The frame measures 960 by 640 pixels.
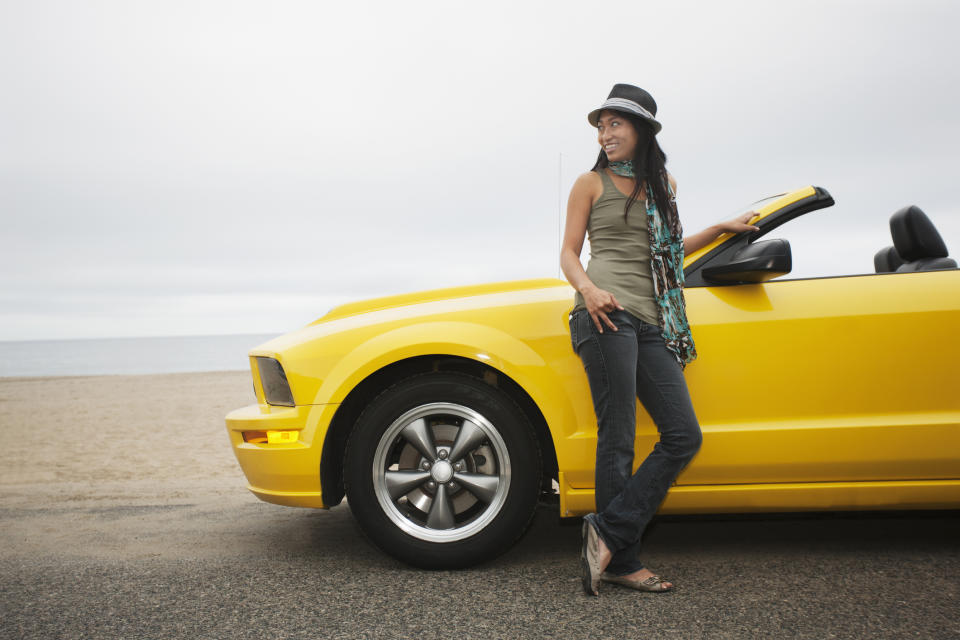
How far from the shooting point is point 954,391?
110 inches

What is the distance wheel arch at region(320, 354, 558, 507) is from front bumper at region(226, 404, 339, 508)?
0.04 m

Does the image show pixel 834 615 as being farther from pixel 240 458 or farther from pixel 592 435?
pixel 240 458

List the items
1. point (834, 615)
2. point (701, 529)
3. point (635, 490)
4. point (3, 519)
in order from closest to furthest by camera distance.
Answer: point (834, 615) < point (635, 490) < point (701, 529) < point (3, 519)

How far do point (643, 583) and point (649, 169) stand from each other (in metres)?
1.54

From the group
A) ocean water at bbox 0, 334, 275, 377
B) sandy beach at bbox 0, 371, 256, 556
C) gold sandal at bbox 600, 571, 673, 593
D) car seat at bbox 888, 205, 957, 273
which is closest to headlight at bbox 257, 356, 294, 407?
sandy beach at bbox 0, 371, 256, 556

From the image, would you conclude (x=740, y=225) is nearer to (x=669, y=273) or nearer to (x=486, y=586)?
(x=669, y=273)

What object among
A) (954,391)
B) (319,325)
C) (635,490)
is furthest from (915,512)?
(319,325)

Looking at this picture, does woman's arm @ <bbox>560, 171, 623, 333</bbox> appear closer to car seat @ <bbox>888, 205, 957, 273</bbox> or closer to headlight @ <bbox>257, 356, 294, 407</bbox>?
headlight @ <bbox>257, 356, 294, 407</bbox>

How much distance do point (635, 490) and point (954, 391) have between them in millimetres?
1361

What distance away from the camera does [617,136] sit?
8.62 ft

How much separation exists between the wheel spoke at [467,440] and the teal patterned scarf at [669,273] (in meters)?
0.84

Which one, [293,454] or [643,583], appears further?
[293,454]

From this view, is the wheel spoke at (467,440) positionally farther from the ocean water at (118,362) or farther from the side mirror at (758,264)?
the ocean water at (118,362)

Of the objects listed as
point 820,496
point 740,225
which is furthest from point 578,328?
point 820,496
